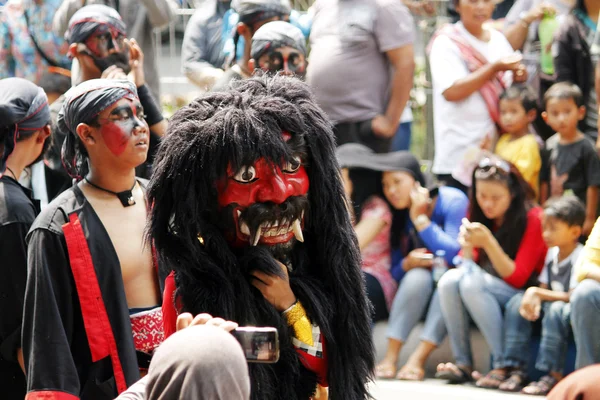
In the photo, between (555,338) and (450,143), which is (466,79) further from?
(555,338)

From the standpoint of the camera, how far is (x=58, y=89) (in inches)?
239

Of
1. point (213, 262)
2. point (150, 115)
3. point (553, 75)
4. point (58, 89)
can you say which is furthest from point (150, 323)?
point (553, 75)

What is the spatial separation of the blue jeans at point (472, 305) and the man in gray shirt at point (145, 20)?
198cm

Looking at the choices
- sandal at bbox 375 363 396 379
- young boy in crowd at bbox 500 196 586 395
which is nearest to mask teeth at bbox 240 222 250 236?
young boy in crowd at bbox 500 196 586 395

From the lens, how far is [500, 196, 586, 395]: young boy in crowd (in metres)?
5.05

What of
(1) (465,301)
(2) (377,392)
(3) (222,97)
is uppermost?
(3) (222,97)

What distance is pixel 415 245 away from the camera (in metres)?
5.63

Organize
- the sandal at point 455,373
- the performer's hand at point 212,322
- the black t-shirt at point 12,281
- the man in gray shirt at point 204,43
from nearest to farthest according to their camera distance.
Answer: the performer's hand at point 212,322, the black t-shirt at point 12,281, the sandal at point 455,373, the man in gray shirt at point 204,43

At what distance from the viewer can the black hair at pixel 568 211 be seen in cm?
514

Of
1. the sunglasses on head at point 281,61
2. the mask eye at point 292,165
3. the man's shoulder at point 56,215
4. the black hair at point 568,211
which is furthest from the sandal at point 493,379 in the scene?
the mask eye at point 292,165

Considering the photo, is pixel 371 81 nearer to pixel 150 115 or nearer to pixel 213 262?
pixel 150 115

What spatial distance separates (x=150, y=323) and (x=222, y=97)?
920 millimetres

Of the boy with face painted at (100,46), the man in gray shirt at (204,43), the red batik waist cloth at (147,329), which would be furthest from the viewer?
the man in gray shirt at (204,43)

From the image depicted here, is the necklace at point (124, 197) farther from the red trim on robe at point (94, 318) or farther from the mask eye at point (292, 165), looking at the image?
the mask eye at point (292, 165)
